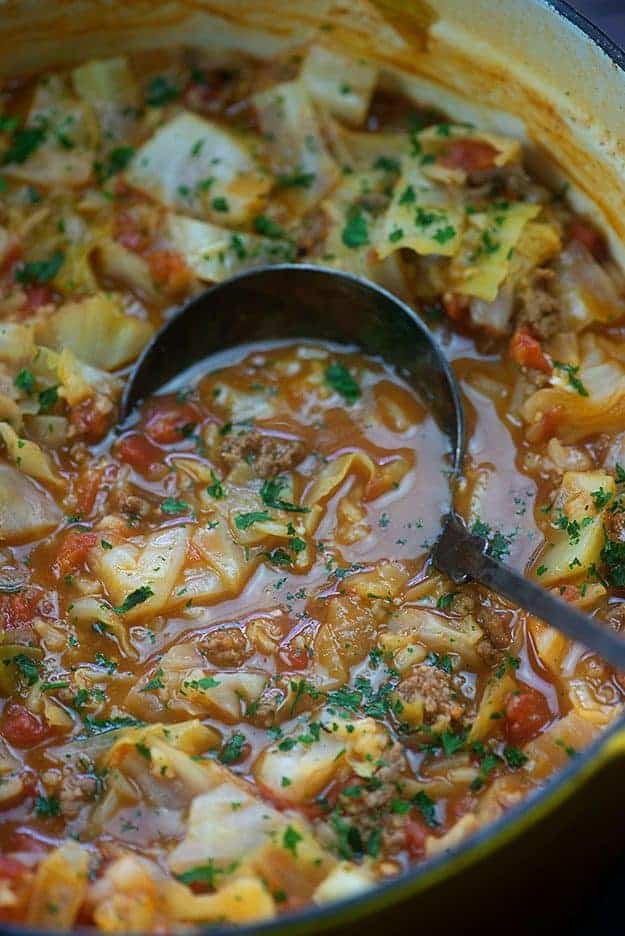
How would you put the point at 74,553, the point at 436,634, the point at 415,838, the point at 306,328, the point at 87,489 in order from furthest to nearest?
the point at 306,328, the point at 87,489, the point at 74,553, the point at 436,634, the point at 415,838

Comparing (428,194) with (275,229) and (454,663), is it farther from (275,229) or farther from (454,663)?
(454,663)

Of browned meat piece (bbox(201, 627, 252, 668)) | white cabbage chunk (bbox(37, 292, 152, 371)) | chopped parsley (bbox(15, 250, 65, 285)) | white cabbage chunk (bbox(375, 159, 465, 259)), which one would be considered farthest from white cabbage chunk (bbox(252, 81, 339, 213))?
browned meat piece (bbox(201, 627, 252, 668))

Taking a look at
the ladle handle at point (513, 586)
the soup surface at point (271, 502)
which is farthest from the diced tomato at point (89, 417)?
the ladle handle at point (513, 586)

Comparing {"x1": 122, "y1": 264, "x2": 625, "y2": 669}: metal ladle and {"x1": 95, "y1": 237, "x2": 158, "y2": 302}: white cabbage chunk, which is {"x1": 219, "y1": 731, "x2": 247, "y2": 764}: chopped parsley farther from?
{"x1": 95, "y1": 237, "x2": 158, "y2": 302}: white cabbage chunk

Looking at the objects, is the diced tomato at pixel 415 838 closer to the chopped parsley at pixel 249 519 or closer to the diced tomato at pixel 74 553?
the chopped parsley at pixel 249 519

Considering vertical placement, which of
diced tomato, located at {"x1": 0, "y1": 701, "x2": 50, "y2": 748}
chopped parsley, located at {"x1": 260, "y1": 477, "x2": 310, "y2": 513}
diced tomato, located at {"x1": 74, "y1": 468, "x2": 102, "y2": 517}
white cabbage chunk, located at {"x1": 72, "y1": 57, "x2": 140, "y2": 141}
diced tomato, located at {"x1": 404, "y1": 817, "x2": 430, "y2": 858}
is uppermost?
diced tomato, located at {"x1": 404, "y1": 817, "x2": 430, "y2": 858}

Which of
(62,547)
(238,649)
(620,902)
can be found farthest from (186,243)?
(620,902)

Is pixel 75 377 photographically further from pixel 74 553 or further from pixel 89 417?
pixel 74 553

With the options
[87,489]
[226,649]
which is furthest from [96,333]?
[226,649]
